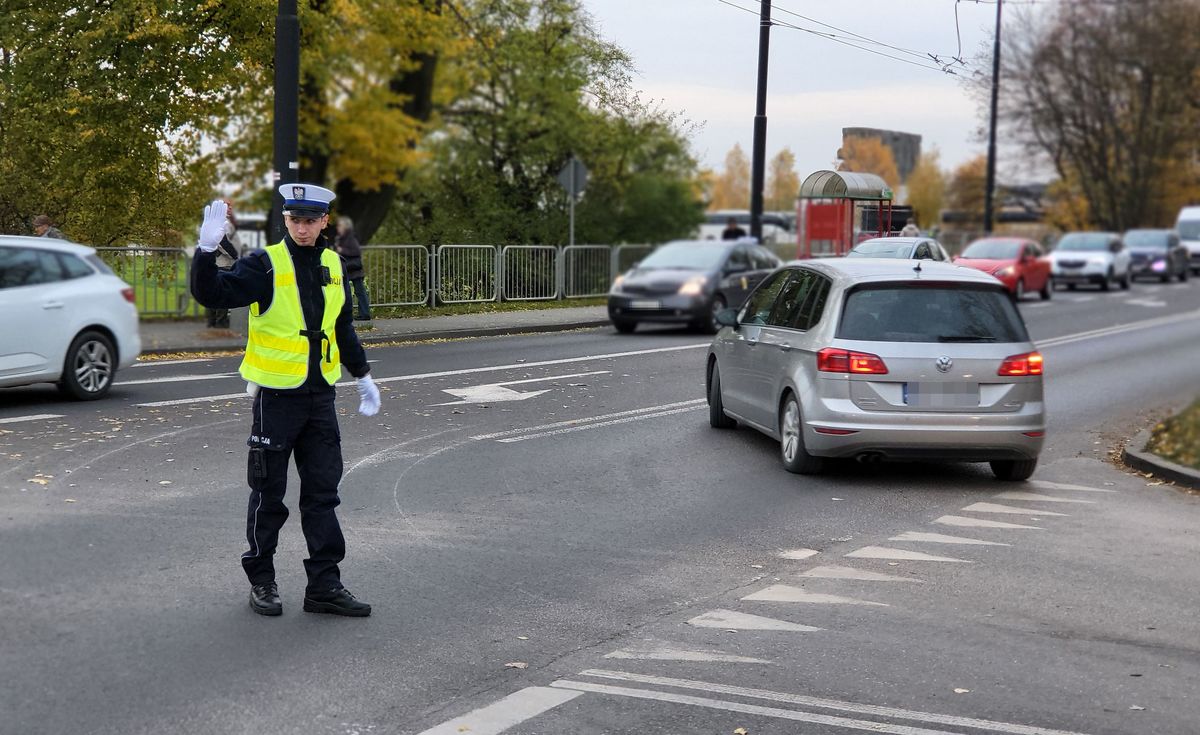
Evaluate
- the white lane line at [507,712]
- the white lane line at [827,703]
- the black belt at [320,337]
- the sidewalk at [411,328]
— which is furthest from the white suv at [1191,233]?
the white lane line at [507,712]

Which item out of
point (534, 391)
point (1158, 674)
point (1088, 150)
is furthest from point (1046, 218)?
point (1158, 674)

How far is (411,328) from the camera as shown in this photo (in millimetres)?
22469

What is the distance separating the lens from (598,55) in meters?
25.5

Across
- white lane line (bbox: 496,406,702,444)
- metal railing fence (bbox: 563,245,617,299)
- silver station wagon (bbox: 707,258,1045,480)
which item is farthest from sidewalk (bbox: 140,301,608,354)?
silver station wagon (bbox: 707,258,1045,480)

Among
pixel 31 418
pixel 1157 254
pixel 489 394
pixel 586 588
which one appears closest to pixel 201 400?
pixel 31 418

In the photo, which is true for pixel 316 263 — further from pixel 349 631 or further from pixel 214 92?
pixel 214 92

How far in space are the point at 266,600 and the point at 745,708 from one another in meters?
2.29

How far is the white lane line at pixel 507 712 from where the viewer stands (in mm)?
4867

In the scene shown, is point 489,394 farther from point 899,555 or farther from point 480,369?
point 899,555

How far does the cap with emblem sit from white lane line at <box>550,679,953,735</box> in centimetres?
227

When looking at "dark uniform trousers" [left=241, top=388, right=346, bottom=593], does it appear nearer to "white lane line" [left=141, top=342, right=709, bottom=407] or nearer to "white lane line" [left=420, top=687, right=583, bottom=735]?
"white lane line" [left=420, top=687, right=583, bottom=735]

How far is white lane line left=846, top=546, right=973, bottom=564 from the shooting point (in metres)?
7.83

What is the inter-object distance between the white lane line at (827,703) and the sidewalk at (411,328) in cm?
1421

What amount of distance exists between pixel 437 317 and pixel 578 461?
13.6 m
